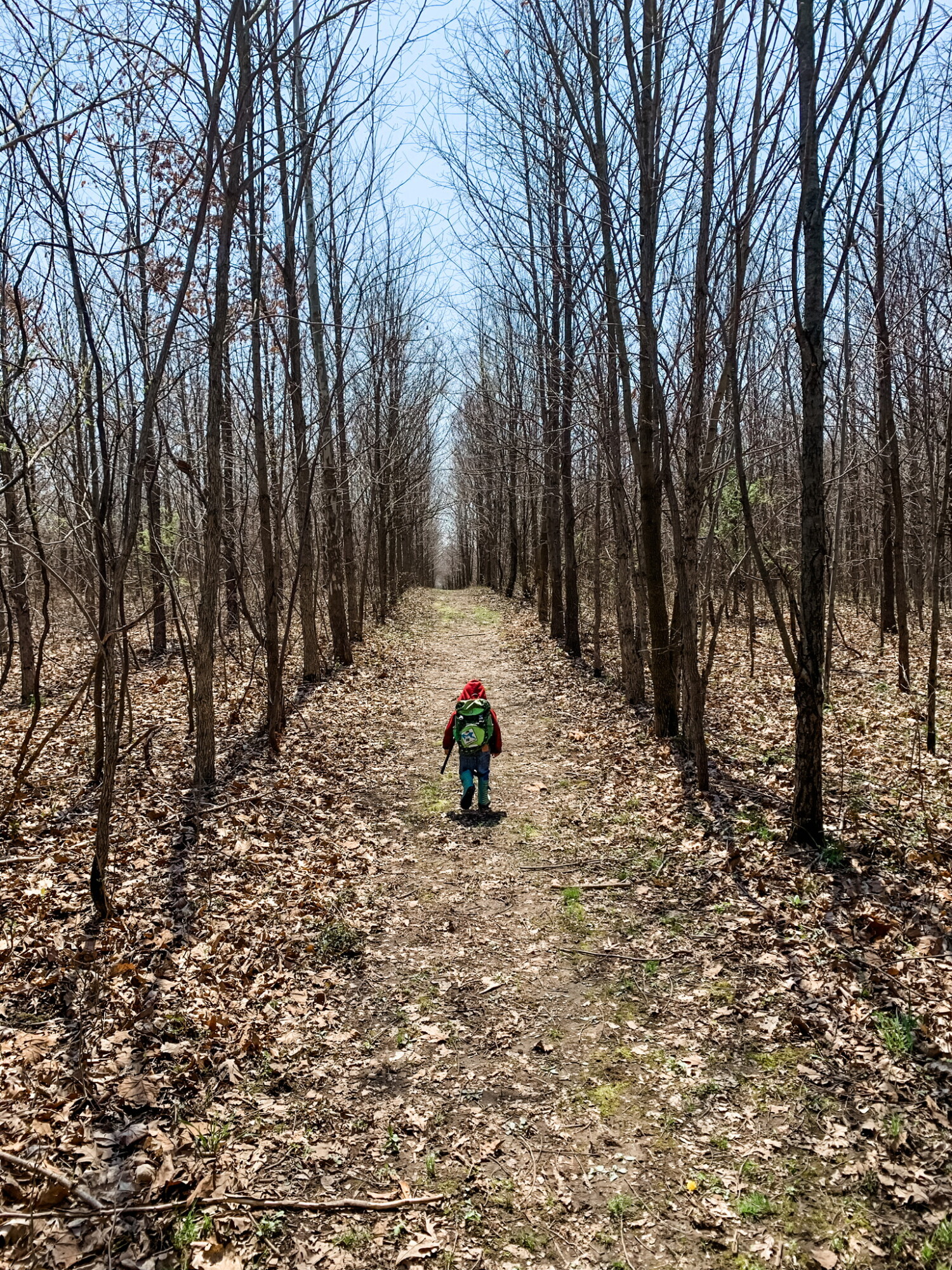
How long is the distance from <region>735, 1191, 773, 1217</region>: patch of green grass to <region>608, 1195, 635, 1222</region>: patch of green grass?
425 millimetres

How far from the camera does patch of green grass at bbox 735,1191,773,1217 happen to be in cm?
288

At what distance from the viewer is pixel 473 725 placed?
7.38m

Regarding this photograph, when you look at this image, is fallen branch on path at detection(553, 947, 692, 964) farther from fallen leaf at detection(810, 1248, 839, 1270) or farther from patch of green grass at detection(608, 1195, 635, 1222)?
fallen leaf at detection(810, 1248, 839, 1270)

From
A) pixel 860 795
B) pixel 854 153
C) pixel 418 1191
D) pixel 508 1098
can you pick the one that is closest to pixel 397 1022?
pixel 508 1098

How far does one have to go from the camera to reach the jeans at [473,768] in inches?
291

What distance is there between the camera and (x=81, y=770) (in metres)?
7.82

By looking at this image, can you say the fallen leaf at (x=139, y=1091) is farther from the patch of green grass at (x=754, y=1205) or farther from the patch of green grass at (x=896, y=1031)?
the patch of green grass at (x=896, y=1031)

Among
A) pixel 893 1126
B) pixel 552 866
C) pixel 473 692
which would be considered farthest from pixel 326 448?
pixel 893 1126

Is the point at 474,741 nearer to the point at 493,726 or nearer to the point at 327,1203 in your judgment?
the point at 493,726

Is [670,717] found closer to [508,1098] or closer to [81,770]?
[508,1098]

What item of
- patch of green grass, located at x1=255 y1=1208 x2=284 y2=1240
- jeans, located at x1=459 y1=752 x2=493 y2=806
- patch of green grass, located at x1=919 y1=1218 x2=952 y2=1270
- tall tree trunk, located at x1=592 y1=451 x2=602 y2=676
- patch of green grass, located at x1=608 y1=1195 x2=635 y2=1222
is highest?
tall tree trunk, located at x1=592 y1=451 x2=602 y2=676

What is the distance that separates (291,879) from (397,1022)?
1.93 meters

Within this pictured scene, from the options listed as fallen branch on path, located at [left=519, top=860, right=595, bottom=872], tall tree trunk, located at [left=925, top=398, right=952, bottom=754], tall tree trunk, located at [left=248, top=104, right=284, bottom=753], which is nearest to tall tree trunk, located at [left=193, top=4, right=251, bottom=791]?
tall tree trunk, located at [left=248, top=104, right=284, bottom=753]

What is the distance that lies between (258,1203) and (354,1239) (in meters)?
0.43
